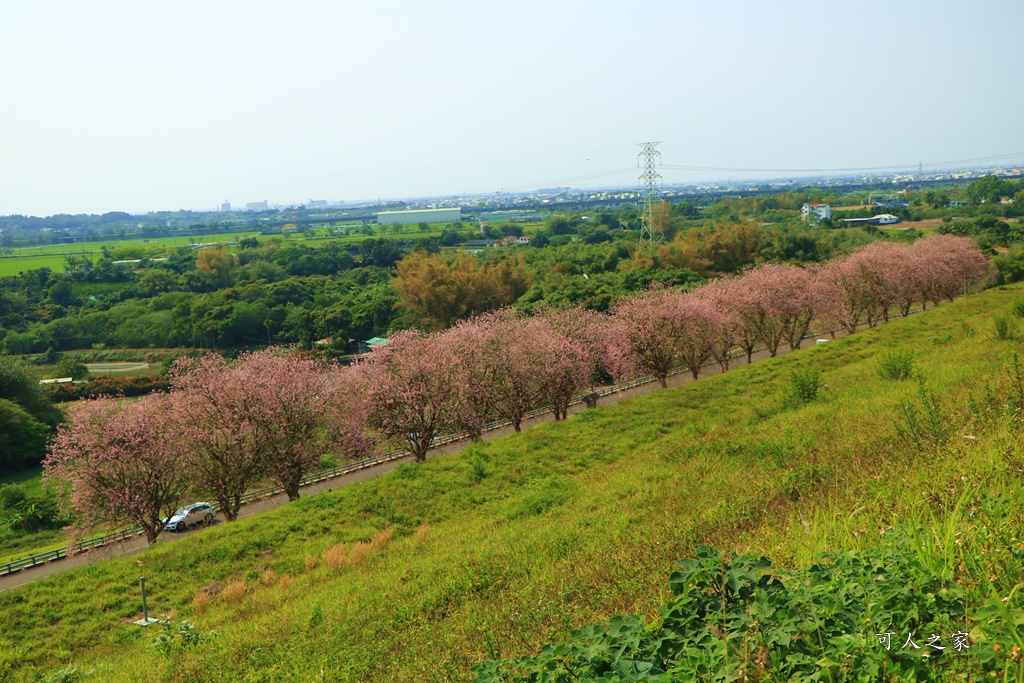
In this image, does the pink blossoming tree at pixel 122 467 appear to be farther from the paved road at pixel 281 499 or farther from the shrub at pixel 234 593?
the shrub at pixel 234 593

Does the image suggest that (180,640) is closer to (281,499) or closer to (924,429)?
(924,429)

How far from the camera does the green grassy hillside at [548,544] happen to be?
5188mm

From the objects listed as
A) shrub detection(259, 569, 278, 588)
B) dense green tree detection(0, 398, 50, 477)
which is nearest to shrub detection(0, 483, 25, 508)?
dense green tree detection(0, 398, 50, 477)

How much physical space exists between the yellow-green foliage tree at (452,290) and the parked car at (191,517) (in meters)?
38.8

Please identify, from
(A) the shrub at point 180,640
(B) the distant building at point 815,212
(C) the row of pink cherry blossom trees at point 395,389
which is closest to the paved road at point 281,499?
(C) the row of pink cherry blossom trees at point 395,389

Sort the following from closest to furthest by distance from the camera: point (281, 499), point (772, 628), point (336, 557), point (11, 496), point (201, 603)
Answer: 1. point (772, 628)
2. point (201, 603)
3. point (336, 557)
4. point (281, 499)
5. point (11, 496)

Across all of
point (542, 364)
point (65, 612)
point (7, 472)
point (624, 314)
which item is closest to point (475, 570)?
point (65, 612)

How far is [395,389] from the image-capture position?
26.3 meters

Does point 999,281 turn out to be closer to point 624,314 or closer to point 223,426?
point 624,314

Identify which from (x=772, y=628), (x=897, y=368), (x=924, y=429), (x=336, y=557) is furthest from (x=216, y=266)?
(x=772, y=628)

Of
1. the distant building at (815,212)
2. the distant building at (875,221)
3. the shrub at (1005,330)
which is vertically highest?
the shrub at (1005,330)

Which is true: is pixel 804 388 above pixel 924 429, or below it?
below

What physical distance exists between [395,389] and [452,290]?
1561 inches

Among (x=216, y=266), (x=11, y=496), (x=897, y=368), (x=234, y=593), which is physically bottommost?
(x=11, y=496)
